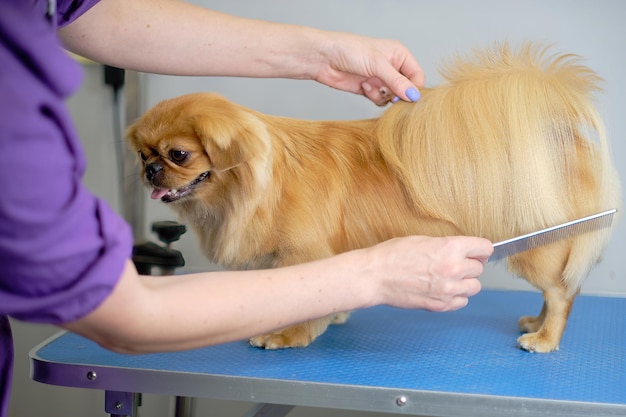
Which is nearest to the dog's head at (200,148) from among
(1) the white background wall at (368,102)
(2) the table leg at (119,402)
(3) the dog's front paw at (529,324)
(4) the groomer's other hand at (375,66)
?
(4) the groomer's other hand at (375,66)

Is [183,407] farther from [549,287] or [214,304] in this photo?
[214,304]

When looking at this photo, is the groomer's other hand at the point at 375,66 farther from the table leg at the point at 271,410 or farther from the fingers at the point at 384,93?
the table leg at the point at 271,410

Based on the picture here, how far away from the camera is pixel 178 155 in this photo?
40.9 inches

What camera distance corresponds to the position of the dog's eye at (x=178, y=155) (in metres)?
1.04

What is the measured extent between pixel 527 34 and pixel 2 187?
4.45 ft

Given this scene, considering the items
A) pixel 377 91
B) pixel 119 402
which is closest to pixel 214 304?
pixel 119 402

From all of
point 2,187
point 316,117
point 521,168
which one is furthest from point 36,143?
point 316,117

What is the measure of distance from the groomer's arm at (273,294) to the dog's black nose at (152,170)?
40cm

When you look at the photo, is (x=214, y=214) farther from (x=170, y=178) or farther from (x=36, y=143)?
(x=36, y=143)

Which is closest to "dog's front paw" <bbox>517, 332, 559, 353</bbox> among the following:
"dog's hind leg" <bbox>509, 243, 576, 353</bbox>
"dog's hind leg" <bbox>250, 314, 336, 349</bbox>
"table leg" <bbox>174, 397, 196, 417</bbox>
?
"dog's hind leg" <bbox>509, 243, 576, 353</bbox>

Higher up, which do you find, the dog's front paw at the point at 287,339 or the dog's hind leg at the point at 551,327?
the dog's hind leg at the point at 551,327

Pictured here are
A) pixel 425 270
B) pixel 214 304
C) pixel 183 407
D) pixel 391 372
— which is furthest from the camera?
pixel 183 407

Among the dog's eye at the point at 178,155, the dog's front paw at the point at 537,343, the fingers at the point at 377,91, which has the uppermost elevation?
the fingers at the point at 377,91

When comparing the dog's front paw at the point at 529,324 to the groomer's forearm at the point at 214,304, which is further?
the dog's front paw at the point at 529,324
